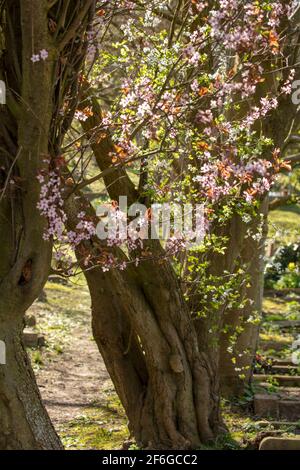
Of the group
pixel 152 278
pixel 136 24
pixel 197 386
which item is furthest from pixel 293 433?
pixel 136 24

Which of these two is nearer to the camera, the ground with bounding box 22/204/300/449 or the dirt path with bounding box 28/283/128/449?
the ground with bounding box 22/204/300/449

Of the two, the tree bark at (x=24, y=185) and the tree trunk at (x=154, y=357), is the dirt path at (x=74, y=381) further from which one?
the tree bark at (x=24, y=185)

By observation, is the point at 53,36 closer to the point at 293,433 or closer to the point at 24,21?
the point at 24,21

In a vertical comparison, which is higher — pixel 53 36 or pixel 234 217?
pixel 53 36

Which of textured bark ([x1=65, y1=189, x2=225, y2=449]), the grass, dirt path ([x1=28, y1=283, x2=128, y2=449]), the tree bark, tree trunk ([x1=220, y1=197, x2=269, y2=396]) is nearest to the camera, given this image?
the tree bark

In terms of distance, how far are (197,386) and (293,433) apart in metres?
1.16

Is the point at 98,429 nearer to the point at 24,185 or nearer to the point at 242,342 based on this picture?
the point at 242,342

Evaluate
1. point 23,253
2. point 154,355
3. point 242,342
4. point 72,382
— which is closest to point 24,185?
point 23,253

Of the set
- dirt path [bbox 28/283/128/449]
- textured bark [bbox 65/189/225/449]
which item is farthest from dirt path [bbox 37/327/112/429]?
textured bark [bbox 65/189/225/449]

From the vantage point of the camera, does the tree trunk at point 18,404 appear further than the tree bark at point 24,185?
Yes

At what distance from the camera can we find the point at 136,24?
715 cm

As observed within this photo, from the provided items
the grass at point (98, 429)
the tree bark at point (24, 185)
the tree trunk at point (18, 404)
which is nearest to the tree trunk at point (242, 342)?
the grass at point (98, 429)

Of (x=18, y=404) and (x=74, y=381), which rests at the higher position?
(x=18, y=404)

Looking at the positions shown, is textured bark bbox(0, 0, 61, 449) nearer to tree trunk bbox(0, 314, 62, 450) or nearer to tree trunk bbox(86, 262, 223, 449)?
tree trunk bbox(0, 314, 62, 450)
